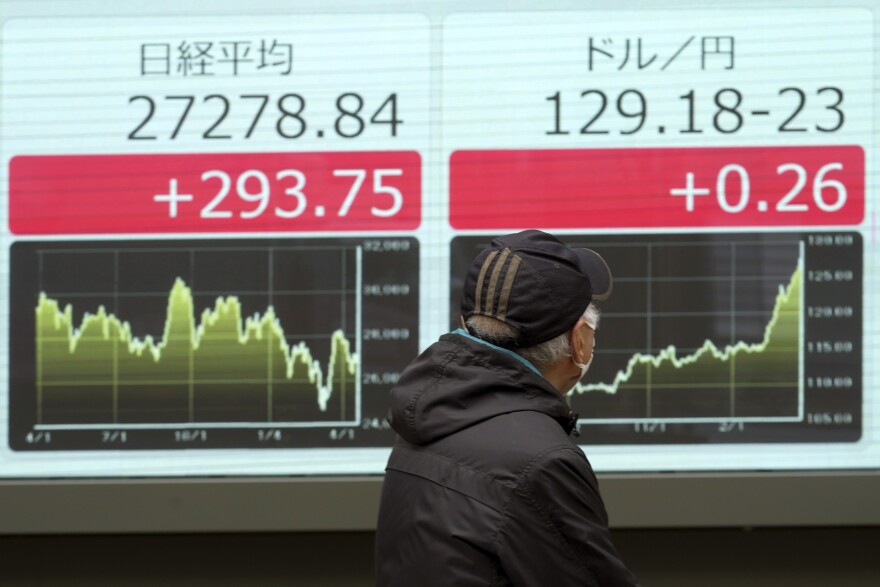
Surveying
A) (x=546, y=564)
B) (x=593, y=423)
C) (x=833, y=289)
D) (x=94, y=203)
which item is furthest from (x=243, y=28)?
(x=546, y=564)

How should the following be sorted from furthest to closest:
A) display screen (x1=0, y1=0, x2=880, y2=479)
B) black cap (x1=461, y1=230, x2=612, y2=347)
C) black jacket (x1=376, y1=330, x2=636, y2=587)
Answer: display screen (x1=0, y1=0, x2=880, y2=479)
black cap (x1=461, y1=230, x2=612, y2=347)
black jacket (x1=376, y1=330, x2=636, y2=587)

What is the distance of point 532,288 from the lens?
1.71 metres

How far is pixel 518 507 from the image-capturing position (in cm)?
158

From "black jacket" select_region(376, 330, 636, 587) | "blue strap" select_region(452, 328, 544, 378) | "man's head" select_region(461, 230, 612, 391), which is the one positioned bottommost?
"black jacket" select_region(376, 330, 636, 587)

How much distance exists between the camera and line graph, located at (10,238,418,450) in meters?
3.29

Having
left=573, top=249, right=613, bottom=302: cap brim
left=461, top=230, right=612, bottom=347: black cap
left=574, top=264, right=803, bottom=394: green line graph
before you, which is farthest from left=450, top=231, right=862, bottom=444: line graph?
left=461, top=230, right=612, bottom=347: black cap

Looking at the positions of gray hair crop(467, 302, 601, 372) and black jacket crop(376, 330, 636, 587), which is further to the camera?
gray hair crop(467, 302, 601, 372)

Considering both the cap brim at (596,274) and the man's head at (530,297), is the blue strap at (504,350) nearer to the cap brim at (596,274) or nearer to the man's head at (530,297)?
the man's head at (530,297)

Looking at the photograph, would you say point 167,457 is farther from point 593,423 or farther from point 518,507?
point 518,507

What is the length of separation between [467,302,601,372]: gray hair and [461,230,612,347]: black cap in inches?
0.6

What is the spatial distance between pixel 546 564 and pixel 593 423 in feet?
5.80

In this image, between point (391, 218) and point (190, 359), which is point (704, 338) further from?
point (190, 359)

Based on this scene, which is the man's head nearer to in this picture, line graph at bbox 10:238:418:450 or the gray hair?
the gray hair

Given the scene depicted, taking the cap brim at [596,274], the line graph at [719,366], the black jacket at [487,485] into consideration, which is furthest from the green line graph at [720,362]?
the black jacket at [487,485]
